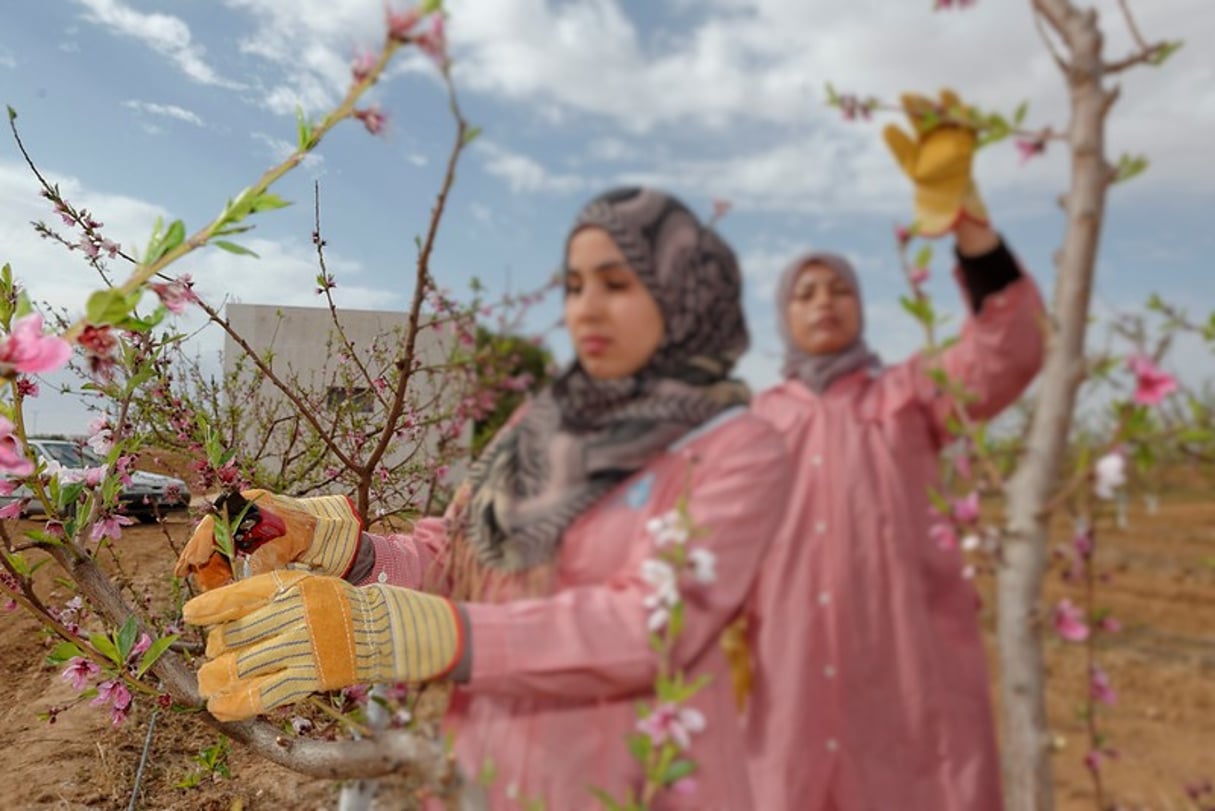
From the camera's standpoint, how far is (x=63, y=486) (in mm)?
2889

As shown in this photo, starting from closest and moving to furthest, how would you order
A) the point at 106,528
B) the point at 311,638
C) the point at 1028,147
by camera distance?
the point at 1028,147 < the point at 311,638 < the point at 106,528

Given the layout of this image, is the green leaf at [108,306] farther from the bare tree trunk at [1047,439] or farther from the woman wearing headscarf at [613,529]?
the bare tree trunk at [1047,439]

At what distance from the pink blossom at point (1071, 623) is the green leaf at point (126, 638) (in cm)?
236

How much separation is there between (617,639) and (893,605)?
1.45ft

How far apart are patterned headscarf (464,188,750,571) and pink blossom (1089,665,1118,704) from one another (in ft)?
2.40

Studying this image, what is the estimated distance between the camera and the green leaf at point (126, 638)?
246cm

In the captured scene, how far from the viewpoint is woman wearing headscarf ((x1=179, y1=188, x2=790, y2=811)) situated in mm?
1367

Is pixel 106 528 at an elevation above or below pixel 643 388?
below

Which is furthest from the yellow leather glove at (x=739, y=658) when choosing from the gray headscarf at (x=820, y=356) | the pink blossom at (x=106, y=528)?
the pink blossom at (x=106, y=528)

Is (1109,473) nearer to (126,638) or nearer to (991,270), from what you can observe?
(991,270)

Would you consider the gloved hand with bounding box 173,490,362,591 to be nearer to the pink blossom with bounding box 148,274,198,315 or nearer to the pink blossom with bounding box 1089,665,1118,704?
the pink blossom with bounding box 148,274,198,315

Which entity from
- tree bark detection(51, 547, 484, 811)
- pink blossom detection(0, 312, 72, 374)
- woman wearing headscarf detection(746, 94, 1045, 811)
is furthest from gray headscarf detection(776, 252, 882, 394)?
pink blossom detection(0, 312, 72, 374)

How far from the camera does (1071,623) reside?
138 cm

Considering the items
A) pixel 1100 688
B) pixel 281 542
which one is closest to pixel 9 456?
pixel 281 542
